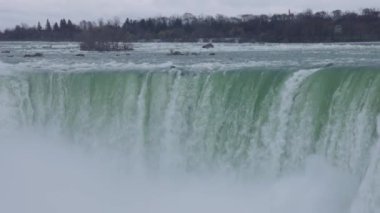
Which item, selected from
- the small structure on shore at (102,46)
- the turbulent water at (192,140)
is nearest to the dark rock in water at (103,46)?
the small structure on shore at (102,46)

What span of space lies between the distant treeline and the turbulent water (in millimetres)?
32487

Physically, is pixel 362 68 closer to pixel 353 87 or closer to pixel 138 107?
pixel 353 87

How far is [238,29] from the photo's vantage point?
66.4 metres

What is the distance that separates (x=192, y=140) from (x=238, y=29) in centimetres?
5210

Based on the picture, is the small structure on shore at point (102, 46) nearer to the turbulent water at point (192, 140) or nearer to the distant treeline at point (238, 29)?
the distant treeline at point (238, 29)

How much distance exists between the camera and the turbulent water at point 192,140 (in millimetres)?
12391

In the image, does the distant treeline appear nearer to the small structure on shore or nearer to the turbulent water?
the small structure on shore

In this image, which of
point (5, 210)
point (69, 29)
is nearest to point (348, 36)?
point (5, 210)

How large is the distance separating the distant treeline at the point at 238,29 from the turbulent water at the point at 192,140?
32487mm

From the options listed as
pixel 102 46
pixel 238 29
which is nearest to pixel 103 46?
pixel 102 46

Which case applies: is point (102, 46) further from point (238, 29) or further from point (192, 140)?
point (192, 140)

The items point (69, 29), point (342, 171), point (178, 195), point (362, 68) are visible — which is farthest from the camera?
point (69, 29)

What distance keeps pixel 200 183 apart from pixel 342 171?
3509mm

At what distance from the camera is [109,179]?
15.7 meters
